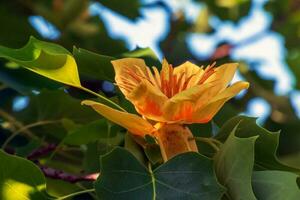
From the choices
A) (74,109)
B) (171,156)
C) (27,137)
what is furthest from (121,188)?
(27,137)

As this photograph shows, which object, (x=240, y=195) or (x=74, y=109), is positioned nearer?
(x=240, y=195)

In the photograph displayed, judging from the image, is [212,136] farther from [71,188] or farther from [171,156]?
[71,188]

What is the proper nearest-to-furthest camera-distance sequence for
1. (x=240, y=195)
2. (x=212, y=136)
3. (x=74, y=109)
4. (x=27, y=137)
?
(x=240, y=195) → (x=212, y=136) → (x=74, y=109) → (x=27, y=137)

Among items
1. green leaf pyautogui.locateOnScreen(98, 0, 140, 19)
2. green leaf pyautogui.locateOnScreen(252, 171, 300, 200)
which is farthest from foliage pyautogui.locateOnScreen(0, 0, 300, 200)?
green leaf pyautogui.locateOnScreen(98, 0, 140, 19)

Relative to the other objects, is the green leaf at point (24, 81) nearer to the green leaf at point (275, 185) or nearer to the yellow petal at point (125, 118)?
the yellow petal at point (125, 118)

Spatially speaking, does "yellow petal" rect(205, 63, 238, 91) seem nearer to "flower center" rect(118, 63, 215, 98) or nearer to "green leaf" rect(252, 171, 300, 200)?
"flower center" rect(118, 63, 215, 98)

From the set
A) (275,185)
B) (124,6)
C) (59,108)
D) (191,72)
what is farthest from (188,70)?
(124,6)

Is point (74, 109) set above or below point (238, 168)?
below
